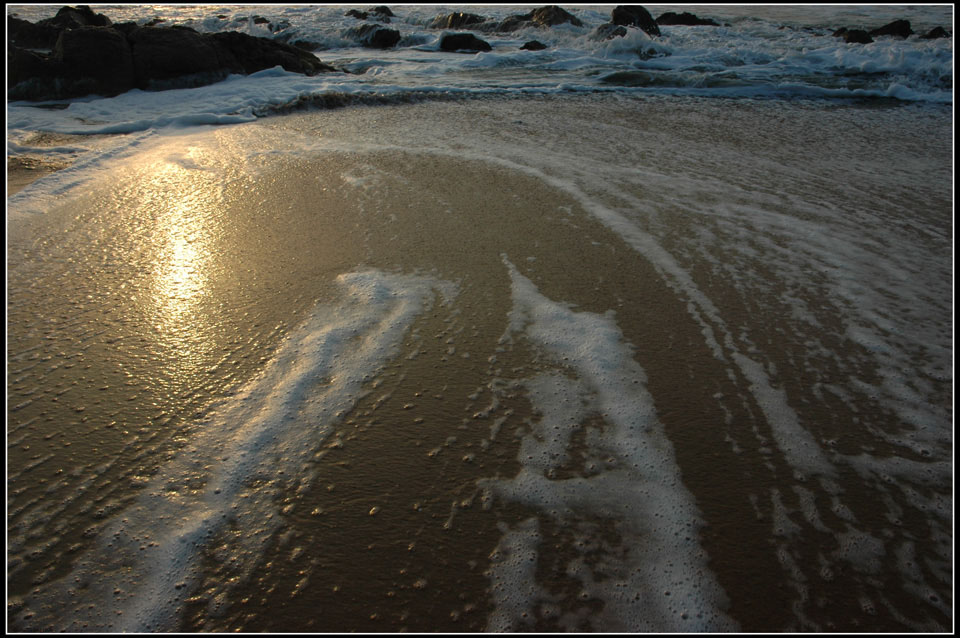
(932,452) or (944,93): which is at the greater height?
(944,93)

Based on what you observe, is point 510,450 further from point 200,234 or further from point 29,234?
point 29,234

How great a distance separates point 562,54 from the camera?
14.7 metres

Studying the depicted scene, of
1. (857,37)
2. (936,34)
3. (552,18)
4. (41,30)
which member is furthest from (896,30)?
(41,30)

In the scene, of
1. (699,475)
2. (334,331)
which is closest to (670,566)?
(699,475)

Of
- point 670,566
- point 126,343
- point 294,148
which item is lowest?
point 670,566

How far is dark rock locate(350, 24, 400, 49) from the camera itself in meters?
18.1

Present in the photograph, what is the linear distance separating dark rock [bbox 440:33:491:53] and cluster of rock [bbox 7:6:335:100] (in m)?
6.57

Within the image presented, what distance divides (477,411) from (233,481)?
83 cm

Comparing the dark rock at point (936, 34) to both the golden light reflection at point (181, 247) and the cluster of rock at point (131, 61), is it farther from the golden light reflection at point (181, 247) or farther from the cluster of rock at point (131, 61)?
the golden light reflection at point (181, 247)

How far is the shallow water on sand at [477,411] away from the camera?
152 cm

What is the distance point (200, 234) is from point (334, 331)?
146 cm

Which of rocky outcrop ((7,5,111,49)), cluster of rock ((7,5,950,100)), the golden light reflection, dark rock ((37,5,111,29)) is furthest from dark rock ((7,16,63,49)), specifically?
the golden light reflection

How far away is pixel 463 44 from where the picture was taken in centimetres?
1636

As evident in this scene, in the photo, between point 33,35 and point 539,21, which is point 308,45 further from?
point 539,21
